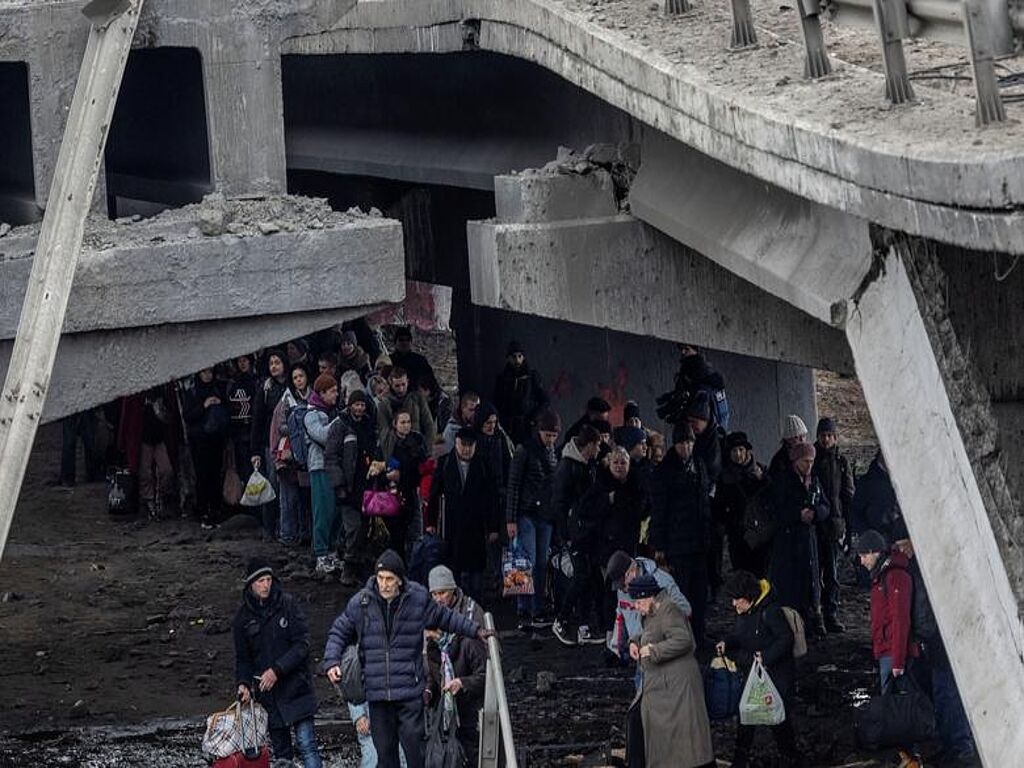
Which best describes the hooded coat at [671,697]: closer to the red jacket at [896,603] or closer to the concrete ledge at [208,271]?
the red jacket at [896,603]

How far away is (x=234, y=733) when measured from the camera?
1239 cm

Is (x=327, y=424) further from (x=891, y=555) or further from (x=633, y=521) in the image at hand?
(x=891, y=555)

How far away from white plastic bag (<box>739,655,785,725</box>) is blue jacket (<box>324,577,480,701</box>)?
5.36ft

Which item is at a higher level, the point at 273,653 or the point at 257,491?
the point at 257,491

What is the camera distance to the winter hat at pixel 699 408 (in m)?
16.6

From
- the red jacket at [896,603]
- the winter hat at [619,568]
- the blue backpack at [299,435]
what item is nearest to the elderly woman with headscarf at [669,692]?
the winter hat at [619,568]

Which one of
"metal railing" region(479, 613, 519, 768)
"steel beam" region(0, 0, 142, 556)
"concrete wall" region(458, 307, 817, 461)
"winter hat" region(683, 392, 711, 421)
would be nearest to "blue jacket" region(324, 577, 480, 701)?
"metal railing" region(479, 613, 519, 768)

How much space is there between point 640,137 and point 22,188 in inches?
216

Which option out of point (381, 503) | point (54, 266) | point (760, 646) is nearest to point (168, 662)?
point (381, 503)

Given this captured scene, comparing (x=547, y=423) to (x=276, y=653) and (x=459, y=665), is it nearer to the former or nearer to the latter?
(x=276, y=653)

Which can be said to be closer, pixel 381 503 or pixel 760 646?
pixel 760 646

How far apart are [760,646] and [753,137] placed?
4298 millimetres

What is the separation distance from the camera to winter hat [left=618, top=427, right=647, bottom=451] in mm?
16281

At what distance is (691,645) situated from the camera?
39.2 feet
